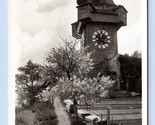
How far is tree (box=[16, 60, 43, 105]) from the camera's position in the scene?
120 centimetres

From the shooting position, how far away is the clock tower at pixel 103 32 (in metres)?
1.22

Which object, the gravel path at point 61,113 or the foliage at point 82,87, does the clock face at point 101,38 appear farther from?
the gravel path at point 61,113

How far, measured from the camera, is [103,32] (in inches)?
48.4

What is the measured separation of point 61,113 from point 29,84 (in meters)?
0.18

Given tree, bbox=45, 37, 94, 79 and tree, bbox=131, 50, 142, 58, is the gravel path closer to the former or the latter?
tree, bbox=45, 37, 94, 79

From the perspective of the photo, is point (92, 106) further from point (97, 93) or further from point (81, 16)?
point (81, 16)

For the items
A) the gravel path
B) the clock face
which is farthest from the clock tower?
the gravel path

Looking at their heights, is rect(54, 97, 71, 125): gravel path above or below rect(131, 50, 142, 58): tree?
below

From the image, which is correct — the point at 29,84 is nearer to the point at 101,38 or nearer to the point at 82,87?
the point at 82,87

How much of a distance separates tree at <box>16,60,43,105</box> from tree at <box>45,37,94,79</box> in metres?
0.06

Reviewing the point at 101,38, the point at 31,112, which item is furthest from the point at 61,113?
the point at 101,38

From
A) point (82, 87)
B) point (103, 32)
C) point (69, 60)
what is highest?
point (103, 32)

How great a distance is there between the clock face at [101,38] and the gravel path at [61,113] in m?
0.28
